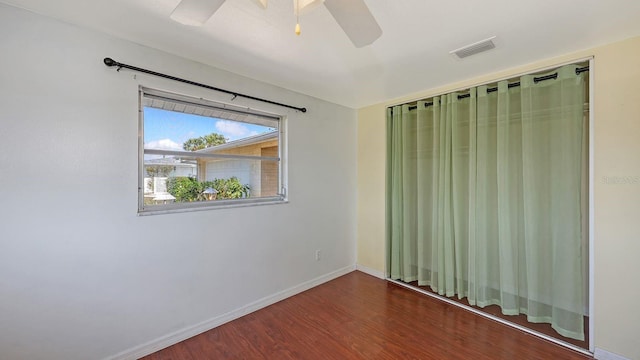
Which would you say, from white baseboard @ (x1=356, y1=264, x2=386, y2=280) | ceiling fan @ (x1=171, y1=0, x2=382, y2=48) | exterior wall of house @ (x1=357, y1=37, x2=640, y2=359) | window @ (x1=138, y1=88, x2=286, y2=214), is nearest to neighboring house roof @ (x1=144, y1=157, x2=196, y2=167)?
window @ (x1=138, y1=88, x2=286, y2=214)

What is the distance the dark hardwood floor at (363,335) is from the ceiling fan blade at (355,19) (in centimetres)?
224

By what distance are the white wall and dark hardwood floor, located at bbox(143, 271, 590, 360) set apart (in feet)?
0.98

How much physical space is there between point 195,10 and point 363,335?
103 inches

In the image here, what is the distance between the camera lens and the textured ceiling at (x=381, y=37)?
1.55 meters

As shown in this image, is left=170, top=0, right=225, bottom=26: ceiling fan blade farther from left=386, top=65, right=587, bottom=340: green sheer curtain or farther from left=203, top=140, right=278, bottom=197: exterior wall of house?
left=386, top=65, right=587, bottom=340: green sheer curtain

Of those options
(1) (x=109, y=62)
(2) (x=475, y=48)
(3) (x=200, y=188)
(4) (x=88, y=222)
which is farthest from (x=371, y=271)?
(1) (x=109, y=62)

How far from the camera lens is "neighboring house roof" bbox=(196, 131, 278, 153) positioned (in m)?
2.45

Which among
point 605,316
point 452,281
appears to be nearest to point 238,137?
point 452,281

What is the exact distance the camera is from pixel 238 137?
2.66 meters

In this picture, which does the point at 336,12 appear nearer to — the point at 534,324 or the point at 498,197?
the point at 498,197

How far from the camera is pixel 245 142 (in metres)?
2.73

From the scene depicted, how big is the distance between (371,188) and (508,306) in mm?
1951

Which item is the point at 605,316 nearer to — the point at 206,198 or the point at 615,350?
the point at 615,350

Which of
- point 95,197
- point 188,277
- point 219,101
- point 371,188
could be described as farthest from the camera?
point 371,188
